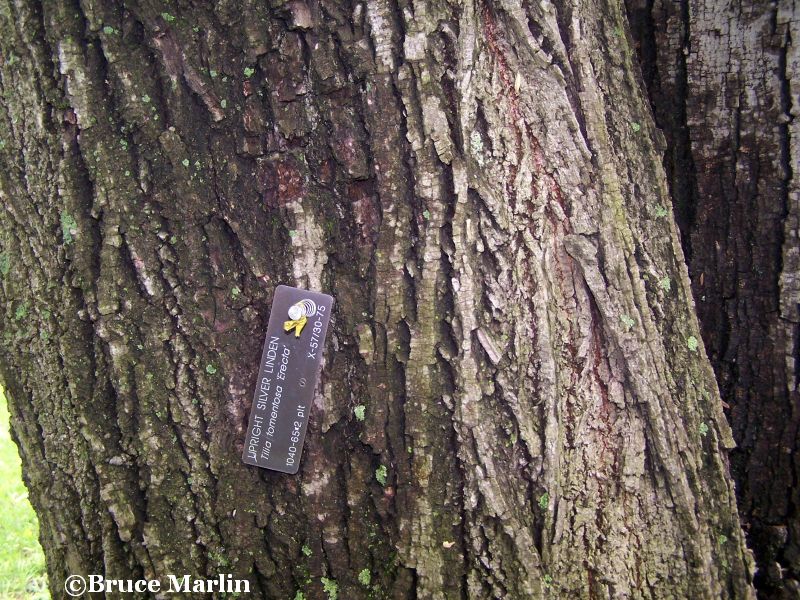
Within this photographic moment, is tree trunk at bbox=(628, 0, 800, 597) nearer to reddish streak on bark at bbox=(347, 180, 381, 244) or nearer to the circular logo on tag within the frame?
reddish streak on bark at bbox=(347, 180, 381, 244)

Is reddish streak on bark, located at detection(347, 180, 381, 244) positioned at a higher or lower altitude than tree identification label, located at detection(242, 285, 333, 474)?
higher

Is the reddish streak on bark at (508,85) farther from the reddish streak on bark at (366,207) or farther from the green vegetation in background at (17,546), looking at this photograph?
the green vegetation in background at (17,546)

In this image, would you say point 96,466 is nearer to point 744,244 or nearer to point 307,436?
point 307,436

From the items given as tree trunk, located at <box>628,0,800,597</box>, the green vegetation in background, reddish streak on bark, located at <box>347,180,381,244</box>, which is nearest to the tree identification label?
reddish streak on bark, located at <box>347,180,381,244</box>

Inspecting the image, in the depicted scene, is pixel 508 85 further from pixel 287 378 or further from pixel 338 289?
pixel 287 378

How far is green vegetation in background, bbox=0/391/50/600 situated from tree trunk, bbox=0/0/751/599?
1551 mm

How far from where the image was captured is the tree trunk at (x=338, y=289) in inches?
49.3

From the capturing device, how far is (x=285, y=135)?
1.26 metres

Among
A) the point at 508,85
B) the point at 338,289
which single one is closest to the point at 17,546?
the point at 338,289

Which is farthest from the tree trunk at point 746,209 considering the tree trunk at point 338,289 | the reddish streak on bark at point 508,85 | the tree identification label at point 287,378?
the tree identification label at point 287,378

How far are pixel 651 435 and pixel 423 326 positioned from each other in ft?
1.95

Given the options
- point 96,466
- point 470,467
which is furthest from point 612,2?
point 96,466

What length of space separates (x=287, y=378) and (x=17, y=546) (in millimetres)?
2389

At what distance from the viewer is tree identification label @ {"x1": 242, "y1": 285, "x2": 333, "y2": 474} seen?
1.29 metres
